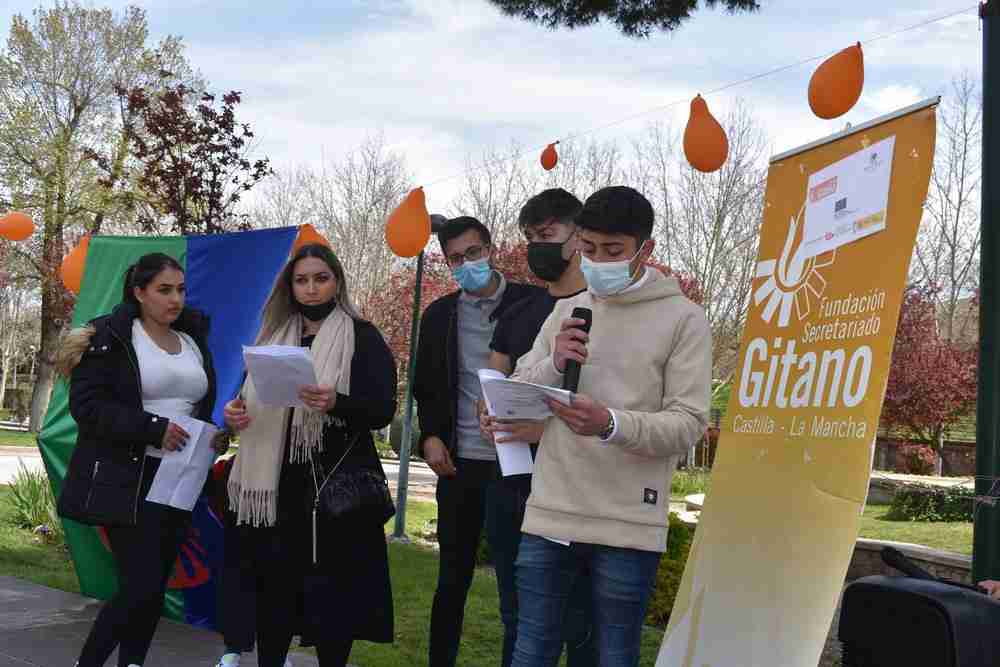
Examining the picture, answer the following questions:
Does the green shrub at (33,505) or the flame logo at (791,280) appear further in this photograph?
the green shrub at (33,505)

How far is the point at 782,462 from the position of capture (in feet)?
11.4

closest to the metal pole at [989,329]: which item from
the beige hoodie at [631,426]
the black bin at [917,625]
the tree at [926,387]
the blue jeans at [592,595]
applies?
the black bin at [917,625]

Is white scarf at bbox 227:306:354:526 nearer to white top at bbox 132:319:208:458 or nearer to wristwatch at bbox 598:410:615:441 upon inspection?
white top at bbox 132:319:208:458

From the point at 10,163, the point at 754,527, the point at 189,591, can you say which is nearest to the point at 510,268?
the point at 10,163

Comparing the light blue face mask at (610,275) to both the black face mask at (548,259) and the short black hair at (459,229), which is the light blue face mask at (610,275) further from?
the short black hair at (459,229)

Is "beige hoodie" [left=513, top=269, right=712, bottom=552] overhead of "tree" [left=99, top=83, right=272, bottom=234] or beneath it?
beneath

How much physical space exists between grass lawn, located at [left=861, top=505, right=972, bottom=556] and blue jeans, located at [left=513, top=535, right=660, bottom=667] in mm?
7163

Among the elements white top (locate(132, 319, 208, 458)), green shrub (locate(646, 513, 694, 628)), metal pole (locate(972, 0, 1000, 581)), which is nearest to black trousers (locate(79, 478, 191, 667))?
white top (locate(132, 319, 208, 458))

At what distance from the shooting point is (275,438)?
14.3 feet

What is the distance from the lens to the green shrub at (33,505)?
9.27m

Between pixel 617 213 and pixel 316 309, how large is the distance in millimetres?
1615

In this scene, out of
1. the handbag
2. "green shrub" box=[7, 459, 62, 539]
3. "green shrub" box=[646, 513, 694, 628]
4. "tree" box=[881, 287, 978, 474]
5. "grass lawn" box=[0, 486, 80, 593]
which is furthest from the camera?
"tree" box=[881, 287, 978, 474]

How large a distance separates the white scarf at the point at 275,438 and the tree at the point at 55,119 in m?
30.0

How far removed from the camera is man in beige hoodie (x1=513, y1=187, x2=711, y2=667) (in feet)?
10.3
